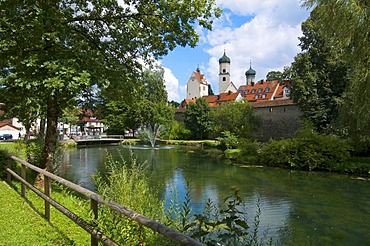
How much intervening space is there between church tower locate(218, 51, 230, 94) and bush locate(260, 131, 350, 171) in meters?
49.9

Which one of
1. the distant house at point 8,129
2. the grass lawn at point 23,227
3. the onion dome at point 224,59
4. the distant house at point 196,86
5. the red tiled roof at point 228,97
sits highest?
the onion dome at point 224,59

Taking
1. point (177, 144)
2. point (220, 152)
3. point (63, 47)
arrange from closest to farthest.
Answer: point (63, 47), point (220, 152), point (177, 144)

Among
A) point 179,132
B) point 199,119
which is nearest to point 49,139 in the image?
point 199,119

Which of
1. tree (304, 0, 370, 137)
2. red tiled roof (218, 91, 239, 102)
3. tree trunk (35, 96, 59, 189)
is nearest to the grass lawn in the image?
tree trunk (35, 96, 59, 189)

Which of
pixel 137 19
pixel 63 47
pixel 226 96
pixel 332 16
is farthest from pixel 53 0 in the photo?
pixel 226 96

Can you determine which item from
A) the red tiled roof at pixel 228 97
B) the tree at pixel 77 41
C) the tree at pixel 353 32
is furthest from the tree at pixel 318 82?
the red tiled roof at pixel 228 97

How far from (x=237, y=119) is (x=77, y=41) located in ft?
86.3

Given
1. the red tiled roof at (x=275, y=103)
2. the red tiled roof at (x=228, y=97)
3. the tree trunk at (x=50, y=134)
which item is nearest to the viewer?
the tree trunk at (x=50, y=134)

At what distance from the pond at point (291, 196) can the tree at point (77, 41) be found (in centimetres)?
162

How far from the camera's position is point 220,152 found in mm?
26031

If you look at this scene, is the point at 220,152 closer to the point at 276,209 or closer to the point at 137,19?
the point at 276,209

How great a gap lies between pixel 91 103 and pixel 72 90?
2.36 meters

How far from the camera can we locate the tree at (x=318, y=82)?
23547 mm

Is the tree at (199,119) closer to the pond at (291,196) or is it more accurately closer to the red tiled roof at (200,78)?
the pond at (291,196)
